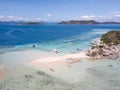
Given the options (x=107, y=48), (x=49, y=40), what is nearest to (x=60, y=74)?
(x=107, y=48)

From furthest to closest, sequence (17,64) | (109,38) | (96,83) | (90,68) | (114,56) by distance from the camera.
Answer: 1. (109,38)
2. (114,56)
3. (17,64)
4. (90,68)
5. (96,83)

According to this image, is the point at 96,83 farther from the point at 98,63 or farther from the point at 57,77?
the point at 98,63

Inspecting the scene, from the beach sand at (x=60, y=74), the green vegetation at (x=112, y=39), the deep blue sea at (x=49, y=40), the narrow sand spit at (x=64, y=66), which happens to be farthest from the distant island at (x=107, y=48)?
the deep blue sea at (x=49, y=40)

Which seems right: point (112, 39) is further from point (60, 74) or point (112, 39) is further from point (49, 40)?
point (49, 40)

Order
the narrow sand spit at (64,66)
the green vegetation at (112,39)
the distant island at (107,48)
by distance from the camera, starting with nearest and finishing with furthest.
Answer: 1. the narrow sand spit at (64,66)
2. the distant island at (107,48)
3. the green vegetation at (112,39)

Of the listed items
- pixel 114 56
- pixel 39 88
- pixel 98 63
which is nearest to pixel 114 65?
pixel 98 63

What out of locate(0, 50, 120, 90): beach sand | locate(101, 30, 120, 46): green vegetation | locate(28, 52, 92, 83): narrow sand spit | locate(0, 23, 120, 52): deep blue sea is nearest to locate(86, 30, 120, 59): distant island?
locate(101, 30, 120, 46): green vegetation

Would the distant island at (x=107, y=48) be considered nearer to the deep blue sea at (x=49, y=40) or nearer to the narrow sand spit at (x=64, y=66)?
the narrow sand spit at (x=64, y=66)
